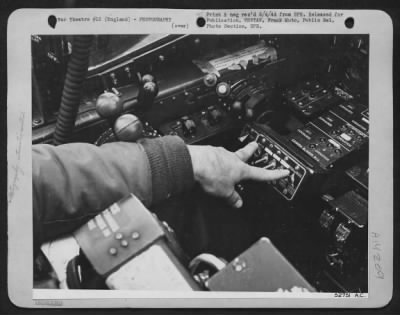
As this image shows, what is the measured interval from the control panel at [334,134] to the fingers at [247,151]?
66 millimetres

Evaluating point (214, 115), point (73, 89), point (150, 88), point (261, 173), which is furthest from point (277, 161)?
point (73, 89)

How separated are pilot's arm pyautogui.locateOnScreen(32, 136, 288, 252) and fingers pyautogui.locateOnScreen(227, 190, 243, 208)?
3 centimetres

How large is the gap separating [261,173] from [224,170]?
6cm

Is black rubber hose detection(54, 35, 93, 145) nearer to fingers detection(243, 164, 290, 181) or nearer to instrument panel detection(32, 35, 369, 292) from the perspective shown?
instrument panel detection(32, 35, 369, 292)

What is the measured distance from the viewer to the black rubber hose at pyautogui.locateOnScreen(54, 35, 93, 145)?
94 centimetres

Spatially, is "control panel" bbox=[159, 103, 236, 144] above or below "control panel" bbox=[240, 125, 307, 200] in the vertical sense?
above

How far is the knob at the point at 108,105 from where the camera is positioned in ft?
3.08

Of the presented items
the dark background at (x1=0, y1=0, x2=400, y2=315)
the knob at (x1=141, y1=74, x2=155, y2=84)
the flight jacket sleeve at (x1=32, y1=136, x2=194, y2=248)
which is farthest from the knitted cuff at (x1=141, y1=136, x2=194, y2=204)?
the dark background at (x1=0, y1=0, x2=400, y2=315)

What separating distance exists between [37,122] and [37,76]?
8 cm

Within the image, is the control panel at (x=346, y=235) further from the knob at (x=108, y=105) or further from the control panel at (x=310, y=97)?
the knob at (x=108, y=105)

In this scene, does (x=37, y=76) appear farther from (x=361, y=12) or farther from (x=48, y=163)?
(x=361, y=12)

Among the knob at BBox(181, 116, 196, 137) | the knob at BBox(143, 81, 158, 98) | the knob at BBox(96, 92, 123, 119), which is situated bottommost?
the knob at BBox(181, 116, 196, 137)

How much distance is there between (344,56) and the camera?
97 centimetres

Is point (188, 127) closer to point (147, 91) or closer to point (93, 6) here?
point (147, 91)
